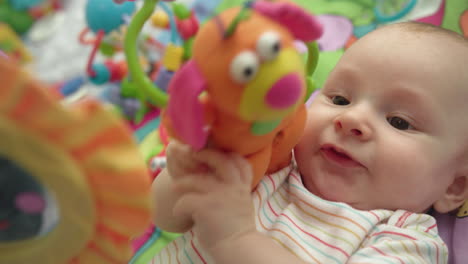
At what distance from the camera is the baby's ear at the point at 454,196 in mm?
720

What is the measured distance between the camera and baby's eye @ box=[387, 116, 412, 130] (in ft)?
2.13

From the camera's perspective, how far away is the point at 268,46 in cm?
32

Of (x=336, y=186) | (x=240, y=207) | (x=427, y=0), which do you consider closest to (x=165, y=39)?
(x=427, y=0)

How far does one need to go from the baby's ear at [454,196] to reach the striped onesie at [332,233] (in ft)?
0.26

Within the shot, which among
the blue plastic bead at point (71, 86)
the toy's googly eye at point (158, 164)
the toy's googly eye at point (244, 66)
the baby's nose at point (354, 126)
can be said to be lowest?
the blue plastic bead at point (71, 86)

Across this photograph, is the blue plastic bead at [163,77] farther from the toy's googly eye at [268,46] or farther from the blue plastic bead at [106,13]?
the toy's googly eye at [268,46]

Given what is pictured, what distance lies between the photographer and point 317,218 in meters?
0.63

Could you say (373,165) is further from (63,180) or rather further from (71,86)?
(71,86)

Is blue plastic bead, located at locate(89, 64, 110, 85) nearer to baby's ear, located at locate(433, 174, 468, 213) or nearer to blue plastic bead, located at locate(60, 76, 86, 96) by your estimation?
blue plastic bead, located at locate(60, 76, 86, 96)

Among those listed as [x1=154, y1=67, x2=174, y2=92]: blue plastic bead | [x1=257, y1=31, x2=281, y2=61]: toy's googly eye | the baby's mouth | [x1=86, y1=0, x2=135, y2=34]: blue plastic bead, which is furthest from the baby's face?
[x1=86, y1=0, x2=135, y2=34]: blue plastic bead

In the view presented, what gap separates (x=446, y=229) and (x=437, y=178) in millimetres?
185

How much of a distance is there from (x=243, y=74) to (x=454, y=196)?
58cm

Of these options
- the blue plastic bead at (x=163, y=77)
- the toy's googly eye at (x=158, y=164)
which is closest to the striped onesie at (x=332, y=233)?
the toy's googly eye at (x=158, y=164)

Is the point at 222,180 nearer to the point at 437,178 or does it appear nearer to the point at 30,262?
the point at 30,262
